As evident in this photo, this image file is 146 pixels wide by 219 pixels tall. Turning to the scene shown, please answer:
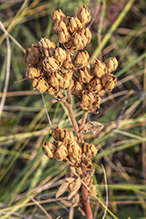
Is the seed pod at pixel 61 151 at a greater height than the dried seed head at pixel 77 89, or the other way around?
the dried seed head at pixel 77 89

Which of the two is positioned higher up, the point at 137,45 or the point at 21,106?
the point at 137,45

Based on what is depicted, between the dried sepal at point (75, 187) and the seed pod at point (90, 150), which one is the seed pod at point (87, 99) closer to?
the seed pod at point (90, 150)

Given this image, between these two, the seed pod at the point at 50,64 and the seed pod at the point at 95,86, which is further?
the seed pod at the point at 95,86

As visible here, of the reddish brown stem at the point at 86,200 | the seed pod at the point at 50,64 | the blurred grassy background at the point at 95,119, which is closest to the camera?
the seed pod at the point at 50,64

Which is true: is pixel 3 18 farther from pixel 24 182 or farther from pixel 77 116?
pixel 24 182

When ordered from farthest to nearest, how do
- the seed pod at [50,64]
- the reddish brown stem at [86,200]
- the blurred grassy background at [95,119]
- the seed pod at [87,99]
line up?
the blurred grassy background at [95,119], the reddish brown stem at [86,200], the seed pod at [87,99], the seed pod at [50,64]

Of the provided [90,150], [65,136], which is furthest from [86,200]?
[65,136]

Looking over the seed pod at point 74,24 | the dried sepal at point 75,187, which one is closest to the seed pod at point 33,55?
the seed pod at point 74,24

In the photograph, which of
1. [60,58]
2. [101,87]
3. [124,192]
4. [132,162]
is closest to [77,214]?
[124,192]
